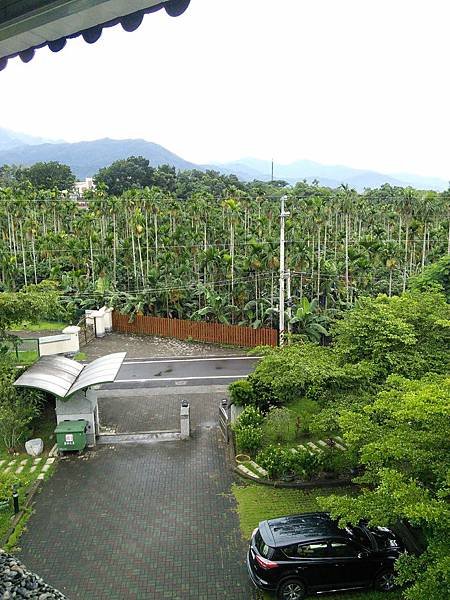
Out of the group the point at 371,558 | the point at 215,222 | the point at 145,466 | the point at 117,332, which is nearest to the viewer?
the point at 371,558

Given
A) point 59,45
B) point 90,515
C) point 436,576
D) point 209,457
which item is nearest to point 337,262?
point 209,457

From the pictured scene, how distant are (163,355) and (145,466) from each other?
11544mm

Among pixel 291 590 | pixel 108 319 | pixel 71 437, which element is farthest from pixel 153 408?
pixel 108 319

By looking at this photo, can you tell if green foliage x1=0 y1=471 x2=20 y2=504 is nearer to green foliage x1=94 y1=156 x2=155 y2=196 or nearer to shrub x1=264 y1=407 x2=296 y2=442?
A: shrub x1=264 y1=407 x2=296 y2=442

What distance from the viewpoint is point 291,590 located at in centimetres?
894

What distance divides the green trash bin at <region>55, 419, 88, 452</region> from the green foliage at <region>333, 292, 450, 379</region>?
7522 mm

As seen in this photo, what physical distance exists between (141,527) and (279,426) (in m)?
4.82

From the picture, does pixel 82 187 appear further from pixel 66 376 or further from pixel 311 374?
pixel 311 374

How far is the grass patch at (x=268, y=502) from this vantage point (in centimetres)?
1152

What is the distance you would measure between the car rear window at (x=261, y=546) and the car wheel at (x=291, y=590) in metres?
0.54

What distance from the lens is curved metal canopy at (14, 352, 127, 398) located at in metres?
14.3

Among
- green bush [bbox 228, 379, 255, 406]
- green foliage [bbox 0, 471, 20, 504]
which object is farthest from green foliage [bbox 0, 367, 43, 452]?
green bush [bbox 228, 379, 255, 406]

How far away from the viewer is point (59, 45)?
3.63 m

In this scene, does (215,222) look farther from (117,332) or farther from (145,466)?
(145,466)
